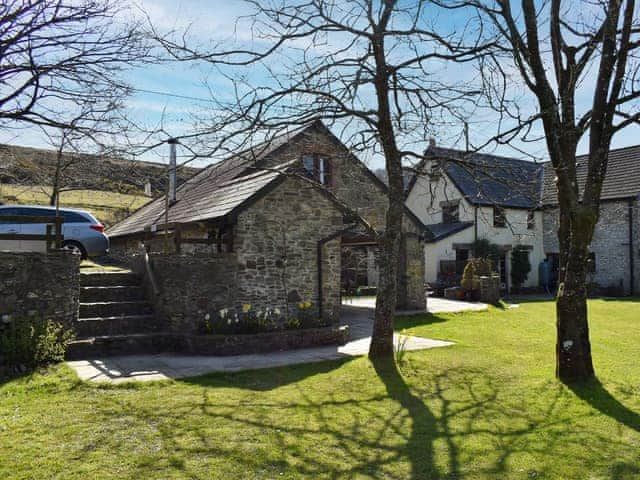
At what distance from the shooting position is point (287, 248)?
12.7 m

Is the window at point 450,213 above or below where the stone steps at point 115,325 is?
above

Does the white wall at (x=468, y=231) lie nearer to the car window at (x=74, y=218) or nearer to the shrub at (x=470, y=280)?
the shrub at (x=470, y=280)

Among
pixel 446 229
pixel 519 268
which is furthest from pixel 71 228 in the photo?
pixel 519 268

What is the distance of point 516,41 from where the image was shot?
809cm

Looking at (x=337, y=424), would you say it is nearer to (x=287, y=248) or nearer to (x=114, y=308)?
(x=287, y=248)

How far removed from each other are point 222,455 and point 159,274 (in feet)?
22.8

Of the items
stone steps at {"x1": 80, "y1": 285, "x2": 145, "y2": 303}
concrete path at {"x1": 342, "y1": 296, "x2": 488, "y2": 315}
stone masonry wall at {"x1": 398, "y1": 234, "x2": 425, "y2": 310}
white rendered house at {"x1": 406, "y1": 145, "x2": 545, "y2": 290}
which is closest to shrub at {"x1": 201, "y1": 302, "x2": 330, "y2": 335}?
stone steps at {"x1": 80, "y1": 285, "x2": 145, "y2": 303}

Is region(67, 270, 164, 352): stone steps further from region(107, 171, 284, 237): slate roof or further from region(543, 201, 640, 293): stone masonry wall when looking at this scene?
region(543, 201, 640, 293): stone masonry wall

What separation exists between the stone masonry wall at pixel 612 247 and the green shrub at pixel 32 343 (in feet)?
74.4

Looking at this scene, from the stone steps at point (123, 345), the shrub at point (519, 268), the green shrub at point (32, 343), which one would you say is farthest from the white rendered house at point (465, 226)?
the green shrub at point (32, 343)

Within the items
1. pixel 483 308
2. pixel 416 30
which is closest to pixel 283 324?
pixel 416 30

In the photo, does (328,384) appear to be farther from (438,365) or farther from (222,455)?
(222,455)

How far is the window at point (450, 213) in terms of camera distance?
2675cm

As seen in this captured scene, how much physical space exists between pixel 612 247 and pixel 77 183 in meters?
26.5
